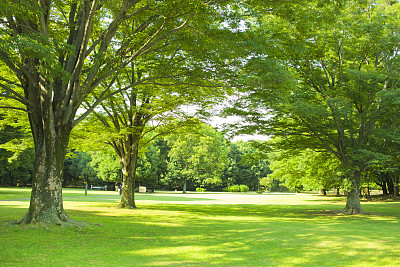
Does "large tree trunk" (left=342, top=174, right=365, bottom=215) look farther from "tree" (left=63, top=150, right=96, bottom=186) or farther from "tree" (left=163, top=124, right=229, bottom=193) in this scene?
"tree" (left=63, top=150, right=96, bottom=186)

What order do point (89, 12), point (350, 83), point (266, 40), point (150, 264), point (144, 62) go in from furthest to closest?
point (350, 83), point (144, 62), point (266, 40), point (89, 12), point (150, 264)

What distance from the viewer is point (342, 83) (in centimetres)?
2075

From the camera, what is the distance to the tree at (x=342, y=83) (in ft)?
58.5

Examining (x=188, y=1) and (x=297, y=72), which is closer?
(x=188, y=1)

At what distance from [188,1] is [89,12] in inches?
146

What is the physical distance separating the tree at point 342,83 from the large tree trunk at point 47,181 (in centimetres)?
926

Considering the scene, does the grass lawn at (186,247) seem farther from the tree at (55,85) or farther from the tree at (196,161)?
the tree at (196,161)

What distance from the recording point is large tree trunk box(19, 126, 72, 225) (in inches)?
409

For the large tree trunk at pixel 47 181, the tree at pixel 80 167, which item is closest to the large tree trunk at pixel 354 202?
the large tree trunk at pixel 47 181

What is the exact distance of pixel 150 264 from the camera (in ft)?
20.8

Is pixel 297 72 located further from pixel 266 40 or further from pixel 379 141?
pixel 266 40

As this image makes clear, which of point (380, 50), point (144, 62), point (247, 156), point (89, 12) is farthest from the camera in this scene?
point (247, 156)

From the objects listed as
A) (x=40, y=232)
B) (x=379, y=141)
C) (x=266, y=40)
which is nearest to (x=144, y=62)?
(x=266, y=40)

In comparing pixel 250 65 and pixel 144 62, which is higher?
pixel 144 62
